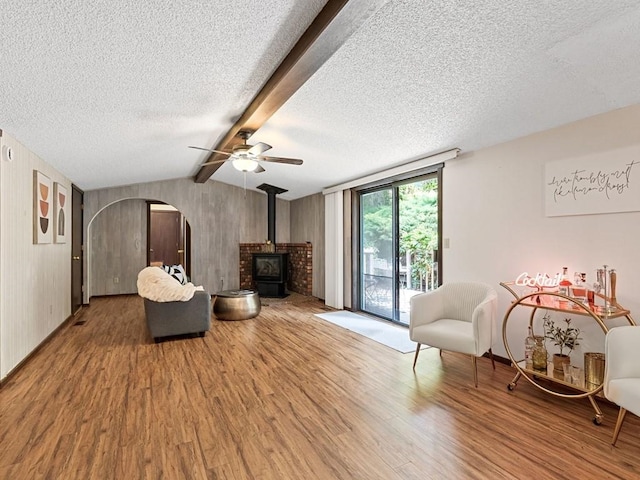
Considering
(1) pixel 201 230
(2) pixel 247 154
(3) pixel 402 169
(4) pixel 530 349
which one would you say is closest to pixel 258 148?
(2) pixel 247 154

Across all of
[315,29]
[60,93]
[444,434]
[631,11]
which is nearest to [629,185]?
[631,11]

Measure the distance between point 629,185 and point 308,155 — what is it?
3.18 m

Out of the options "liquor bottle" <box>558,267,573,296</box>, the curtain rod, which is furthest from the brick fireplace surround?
"liquor bottle" <box>558,267,573,296</box>

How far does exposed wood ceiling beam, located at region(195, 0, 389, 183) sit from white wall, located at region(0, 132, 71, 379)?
215 centimetres

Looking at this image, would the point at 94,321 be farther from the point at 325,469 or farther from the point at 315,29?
the point at 315,29

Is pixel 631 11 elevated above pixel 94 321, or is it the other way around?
pixel 631 11

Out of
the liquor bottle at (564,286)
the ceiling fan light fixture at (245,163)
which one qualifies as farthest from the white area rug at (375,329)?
the ceiling fan light fixture at (245,163)

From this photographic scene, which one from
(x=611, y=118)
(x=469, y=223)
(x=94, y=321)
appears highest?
(x=611, y=118)

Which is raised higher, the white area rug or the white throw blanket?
the white throw blanket

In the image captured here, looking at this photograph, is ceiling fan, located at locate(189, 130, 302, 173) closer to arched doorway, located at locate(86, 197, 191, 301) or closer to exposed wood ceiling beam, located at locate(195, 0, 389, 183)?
exposed wood ceiling beam, located at locate(195, 0, 389, 183)

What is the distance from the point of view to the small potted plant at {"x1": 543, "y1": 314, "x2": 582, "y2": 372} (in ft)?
8.54

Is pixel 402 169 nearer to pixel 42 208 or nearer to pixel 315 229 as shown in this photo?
pixel 315 229

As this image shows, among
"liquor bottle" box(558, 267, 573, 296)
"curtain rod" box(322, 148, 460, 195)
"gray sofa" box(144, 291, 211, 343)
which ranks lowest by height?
"gray sofa" box(144, 291, 211, 343)

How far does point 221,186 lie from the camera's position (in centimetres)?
727
